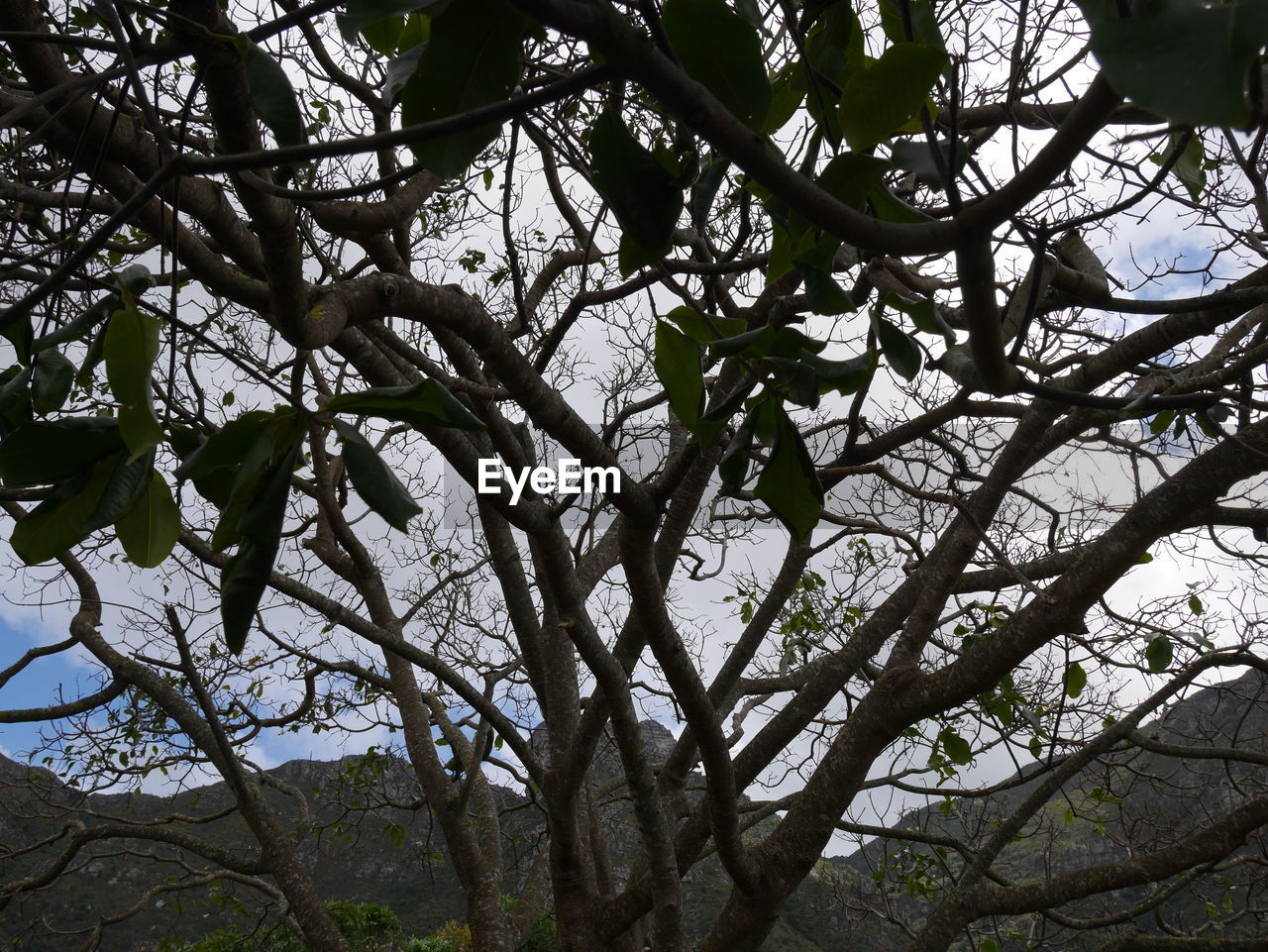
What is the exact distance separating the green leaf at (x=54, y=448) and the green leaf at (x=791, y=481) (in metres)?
0.61

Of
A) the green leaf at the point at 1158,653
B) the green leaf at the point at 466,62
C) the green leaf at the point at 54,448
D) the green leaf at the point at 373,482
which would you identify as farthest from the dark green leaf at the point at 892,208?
the green leaf at the point at 1158,653

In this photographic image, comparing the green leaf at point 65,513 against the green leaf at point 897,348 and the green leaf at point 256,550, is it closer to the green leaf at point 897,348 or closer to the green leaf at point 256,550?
the green leaf at point 256,550

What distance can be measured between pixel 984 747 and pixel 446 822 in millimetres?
2338

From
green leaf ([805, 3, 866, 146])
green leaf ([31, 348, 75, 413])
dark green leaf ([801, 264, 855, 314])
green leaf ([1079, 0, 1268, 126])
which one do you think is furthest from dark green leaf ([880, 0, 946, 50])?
green leaf ([31, 348, 75, 413])

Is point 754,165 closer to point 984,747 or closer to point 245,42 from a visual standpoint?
point 245,42

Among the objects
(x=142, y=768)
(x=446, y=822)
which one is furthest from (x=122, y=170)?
(x=142, y=768)

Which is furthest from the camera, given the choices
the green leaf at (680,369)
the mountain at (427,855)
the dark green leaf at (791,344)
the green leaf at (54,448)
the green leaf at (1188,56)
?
the mountain at (427,855)

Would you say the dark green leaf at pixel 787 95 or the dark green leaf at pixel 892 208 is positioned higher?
the dark green leaf at pixel 787 95

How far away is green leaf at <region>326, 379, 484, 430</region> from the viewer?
65cm

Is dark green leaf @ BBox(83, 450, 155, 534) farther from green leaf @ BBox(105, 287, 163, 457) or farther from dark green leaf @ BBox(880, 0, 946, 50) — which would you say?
dark green leaf @ BBox(880, 0, 946, 50)

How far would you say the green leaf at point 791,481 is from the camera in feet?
2.98

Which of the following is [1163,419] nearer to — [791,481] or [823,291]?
[791,481]

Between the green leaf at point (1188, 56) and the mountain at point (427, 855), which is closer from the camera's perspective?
the green leaf at point (1188, 56)

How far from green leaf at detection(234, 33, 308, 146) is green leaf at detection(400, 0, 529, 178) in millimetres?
133
